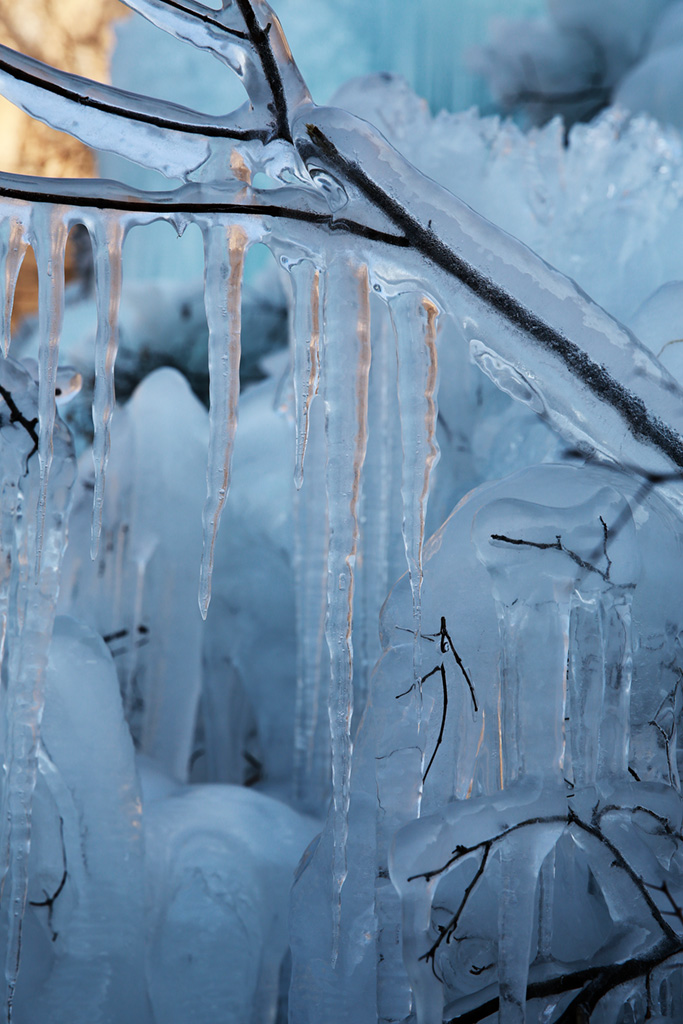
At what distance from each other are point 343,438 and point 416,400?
0.24ft

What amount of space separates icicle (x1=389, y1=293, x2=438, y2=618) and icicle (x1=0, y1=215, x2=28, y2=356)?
0.33 m

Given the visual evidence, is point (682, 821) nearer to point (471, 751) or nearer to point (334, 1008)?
point (471, 751)

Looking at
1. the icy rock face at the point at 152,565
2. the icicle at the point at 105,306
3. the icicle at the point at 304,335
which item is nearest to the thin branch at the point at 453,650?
the icicle at the point at 304,335

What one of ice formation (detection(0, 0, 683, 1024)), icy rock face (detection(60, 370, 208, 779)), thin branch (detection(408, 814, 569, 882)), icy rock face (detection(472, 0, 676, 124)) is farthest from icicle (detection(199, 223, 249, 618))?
icy rock face (detection(472, 0, 676, 124))

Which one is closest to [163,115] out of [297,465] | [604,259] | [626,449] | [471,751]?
[297,465]

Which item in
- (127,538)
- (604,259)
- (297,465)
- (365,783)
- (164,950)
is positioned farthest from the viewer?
(127,538)

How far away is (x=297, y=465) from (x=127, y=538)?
100cm

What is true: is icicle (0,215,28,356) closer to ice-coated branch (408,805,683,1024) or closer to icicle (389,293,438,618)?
icicle (389,293,438,618)

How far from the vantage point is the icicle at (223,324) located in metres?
0.74

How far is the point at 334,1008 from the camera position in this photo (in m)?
0.88

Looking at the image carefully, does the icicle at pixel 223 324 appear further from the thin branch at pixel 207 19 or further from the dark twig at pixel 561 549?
the dark twig at pixel 561 549

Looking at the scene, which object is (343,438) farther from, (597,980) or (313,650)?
(313,650)

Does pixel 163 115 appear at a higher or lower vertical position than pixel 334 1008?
higher

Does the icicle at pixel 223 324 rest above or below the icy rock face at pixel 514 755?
above
